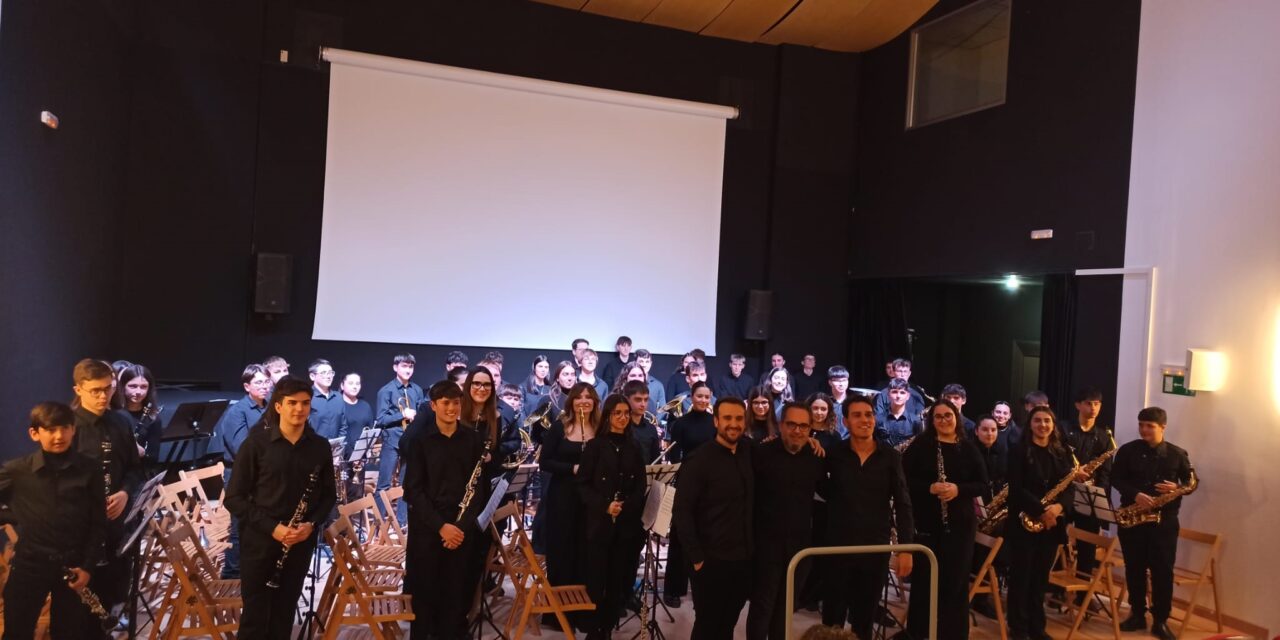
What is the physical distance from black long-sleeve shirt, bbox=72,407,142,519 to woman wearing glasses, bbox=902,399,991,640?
13.2 feet

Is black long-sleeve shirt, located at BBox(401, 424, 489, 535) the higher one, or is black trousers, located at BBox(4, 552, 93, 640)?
black long-sleeve shirt, located at BBox(401, 424, 489, 535)

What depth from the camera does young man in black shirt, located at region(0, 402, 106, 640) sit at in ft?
12.3

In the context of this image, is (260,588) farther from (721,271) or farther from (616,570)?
(721,271)

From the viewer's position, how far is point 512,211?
32.4 ft

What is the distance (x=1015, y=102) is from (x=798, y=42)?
10.2ft

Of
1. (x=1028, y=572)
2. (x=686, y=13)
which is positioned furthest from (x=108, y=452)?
(x=686, y=13)

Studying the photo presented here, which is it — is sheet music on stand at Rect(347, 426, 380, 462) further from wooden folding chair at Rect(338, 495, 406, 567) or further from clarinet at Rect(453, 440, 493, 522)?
clarinet at Rect(453, 440, 493, 522)

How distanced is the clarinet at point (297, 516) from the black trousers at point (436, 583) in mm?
632

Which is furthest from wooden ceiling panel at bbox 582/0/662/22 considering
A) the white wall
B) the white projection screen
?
the white wall

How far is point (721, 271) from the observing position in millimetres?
11016

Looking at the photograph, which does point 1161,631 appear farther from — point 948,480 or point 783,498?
point 783,498

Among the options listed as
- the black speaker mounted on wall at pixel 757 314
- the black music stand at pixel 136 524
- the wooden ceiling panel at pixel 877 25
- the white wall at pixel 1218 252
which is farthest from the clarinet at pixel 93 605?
the wooden ceiling panel at pixel 877 25

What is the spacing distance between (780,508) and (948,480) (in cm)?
118

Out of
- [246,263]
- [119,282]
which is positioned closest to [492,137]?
[246,263]
